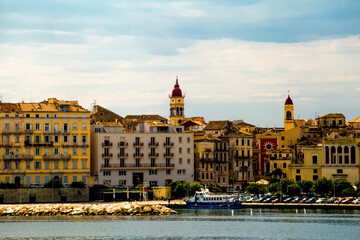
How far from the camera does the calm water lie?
9794 cm

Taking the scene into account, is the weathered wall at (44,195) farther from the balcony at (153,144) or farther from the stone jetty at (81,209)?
the balcony at (153,144)

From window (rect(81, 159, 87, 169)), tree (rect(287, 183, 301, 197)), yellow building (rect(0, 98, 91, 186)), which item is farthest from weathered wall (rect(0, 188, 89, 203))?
tree (rect(287, 183, 301, 197))

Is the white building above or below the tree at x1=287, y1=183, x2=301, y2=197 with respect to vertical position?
above

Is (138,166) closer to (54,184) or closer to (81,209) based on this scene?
(54,184)

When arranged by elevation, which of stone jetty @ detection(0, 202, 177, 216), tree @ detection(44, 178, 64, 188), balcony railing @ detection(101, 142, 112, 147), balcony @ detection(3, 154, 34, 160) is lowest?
stone jetty @ detection(0, 202, 177, 216)

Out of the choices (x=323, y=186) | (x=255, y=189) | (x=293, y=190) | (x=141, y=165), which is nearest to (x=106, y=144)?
(x=141, y=165)

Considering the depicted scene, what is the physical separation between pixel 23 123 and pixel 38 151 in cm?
449

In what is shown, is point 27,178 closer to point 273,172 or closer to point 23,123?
point 23,123

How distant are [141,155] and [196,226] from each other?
39.3 meters

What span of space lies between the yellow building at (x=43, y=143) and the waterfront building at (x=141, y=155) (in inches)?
176

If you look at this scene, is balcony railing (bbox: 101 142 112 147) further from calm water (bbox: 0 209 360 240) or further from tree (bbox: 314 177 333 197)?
tree (bbox: 314 177 333 197)

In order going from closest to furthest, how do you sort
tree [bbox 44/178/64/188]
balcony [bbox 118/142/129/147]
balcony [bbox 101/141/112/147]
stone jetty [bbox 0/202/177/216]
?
stone jetty [bbox 0/202/177/216] < tree [bbox 44/178/64/188] < balcony [bbox 101/141/112/147] < balcony [bbox 118/142/129/147]

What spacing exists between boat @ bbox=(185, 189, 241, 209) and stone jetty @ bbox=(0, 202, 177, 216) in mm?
10431

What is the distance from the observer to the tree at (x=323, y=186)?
142125 mm
